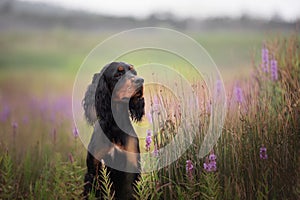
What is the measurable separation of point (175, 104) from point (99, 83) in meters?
0.71

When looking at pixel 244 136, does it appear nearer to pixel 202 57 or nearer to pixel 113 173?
pixel 202 57

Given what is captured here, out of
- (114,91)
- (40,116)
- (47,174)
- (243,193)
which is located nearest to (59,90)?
(40,116)

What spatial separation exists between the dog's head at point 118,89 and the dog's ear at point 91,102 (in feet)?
0.18

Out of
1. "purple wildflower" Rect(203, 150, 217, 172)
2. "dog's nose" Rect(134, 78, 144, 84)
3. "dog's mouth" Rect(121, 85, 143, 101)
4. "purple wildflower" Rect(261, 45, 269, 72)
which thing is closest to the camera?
"purple wildflower" Rect(203, 150, 217, 172)

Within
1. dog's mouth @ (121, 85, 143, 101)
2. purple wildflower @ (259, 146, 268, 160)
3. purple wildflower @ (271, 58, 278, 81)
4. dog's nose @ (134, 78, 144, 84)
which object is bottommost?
purple wildflower @ (259, 146, 268, 160)

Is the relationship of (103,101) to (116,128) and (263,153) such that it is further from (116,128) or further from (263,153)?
(263,153)

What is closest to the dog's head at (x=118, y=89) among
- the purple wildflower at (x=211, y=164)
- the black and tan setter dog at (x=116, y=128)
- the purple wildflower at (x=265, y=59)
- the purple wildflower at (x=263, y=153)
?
the black and tan setter dog at (x=116, y=128)

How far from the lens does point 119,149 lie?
3371mm

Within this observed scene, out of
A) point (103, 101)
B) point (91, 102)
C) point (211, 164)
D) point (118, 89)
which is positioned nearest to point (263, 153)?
point (211, 164)

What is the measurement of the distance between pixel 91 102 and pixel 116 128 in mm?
417

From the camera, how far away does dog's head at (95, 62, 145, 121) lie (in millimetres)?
3422

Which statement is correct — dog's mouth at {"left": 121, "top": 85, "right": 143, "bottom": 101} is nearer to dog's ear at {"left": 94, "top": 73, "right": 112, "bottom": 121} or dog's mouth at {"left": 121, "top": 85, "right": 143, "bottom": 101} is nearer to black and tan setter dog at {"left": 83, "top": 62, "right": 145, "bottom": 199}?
black and tan setter dog at {"left": 83, "top": 62, "right": 145, "bottom": 199}

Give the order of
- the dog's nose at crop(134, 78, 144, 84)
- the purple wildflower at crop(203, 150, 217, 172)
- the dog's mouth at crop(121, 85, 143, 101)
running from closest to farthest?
1. the purple wildflower at crop(203, 150, 217, 172)
2. the dog's nose at crop(134, 78, 144, 84)
3. the dog's mouth at crop(121, 85, 143, 101)

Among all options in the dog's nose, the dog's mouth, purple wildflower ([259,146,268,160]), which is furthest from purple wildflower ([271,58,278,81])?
the dog's nose
